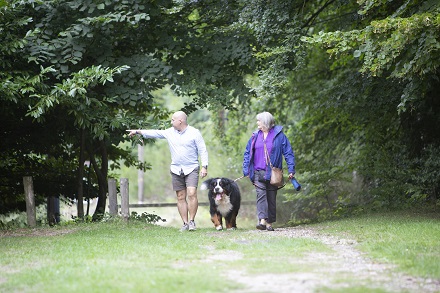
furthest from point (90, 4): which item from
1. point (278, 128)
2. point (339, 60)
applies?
point (339, 60)

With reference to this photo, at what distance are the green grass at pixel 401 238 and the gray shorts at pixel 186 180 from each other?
2.50 meters

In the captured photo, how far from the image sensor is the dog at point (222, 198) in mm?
12969

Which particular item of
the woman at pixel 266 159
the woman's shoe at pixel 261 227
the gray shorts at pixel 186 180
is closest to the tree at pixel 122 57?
the gray shorts at pixel 186 180

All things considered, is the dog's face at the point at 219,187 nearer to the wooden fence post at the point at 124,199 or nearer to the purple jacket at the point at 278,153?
the purple jacket at the point at 278,153

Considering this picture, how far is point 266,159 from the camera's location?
41.6 ft

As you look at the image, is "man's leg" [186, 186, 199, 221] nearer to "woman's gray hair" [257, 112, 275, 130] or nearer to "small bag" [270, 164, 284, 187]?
"small bag" [270, 164, 284, 187]

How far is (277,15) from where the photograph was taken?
14.7m

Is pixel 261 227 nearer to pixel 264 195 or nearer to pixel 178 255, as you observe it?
pixel 264 195

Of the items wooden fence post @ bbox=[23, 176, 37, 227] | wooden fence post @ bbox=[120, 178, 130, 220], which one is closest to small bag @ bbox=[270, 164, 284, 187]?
wooden fence post @ bbox=[120, 178, 130, 220]

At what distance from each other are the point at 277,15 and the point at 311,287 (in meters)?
8.90

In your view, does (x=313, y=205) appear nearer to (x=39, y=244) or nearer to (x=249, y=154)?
(x=249, y=154)

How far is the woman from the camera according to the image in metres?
12.6

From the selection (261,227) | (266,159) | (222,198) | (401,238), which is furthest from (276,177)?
(401,238)

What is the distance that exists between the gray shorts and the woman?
88cm
